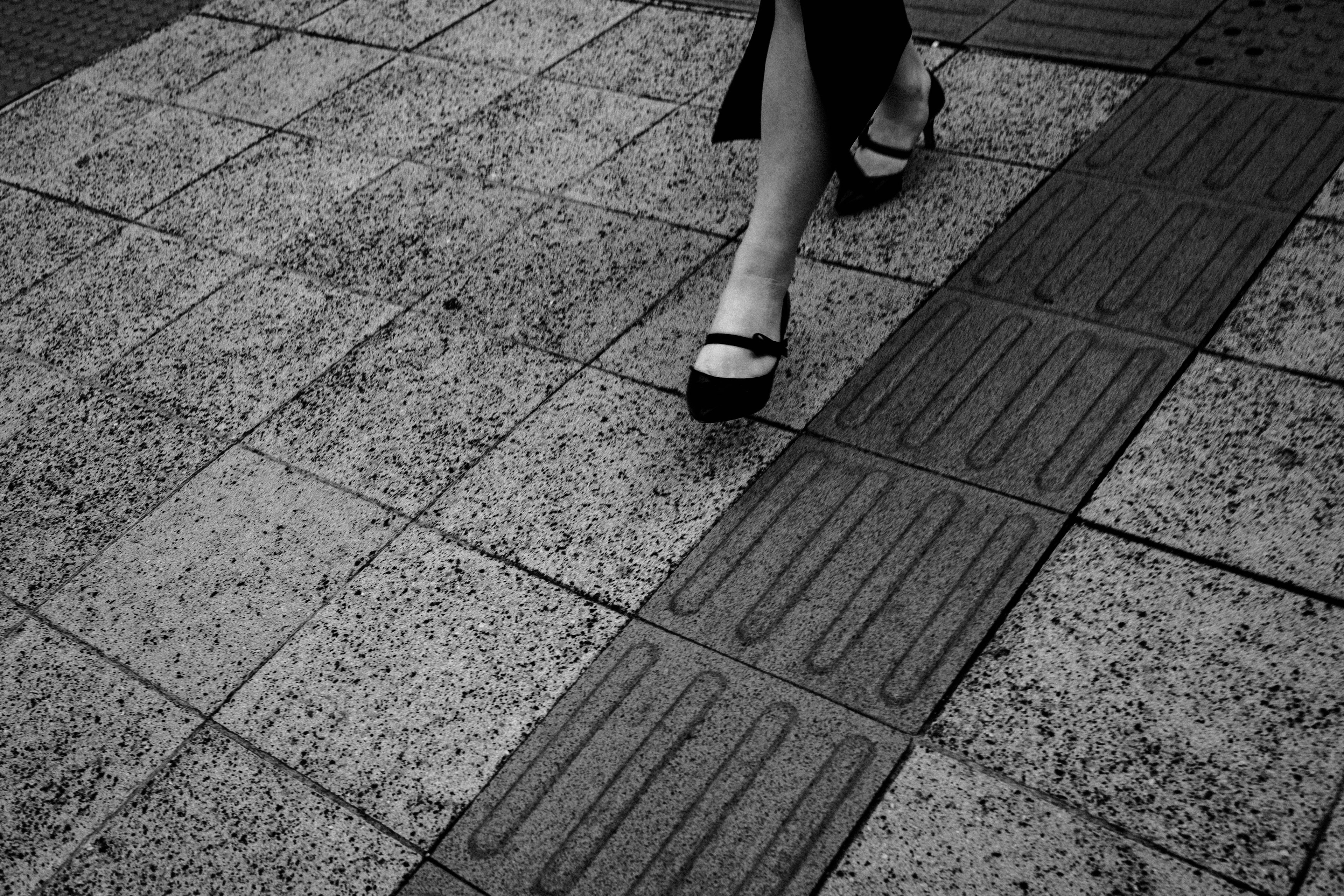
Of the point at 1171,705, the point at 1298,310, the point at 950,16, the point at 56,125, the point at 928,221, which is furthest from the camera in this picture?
→ the point at 56,125

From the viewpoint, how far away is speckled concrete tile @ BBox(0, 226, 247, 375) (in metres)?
2.91

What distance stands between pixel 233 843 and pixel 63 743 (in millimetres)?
439


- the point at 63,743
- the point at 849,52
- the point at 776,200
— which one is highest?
the point at 849,52

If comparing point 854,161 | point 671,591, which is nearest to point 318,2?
point 854,161

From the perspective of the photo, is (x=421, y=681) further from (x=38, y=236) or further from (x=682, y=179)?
(x=38, y=236)

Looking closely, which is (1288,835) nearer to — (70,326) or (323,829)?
(323,829)

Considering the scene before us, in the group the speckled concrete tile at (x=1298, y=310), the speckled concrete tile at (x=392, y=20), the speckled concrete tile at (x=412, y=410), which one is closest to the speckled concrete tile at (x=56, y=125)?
the speckled concrete tile at (x=392, y=20)

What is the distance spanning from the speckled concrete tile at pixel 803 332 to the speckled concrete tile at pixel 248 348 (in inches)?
27.7

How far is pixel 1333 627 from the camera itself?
176 cm

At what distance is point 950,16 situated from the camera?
359 centimetres

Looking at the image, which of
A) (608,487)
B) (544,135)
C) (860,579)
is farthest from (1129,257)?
(544,135)

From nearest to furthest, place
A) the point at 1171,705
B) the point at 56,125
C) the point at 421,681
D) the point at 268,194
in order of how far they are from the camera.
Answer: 1. the point at 1171,705
2. the point at 421,681
3. the point at 268,194
4. the point at 56,125

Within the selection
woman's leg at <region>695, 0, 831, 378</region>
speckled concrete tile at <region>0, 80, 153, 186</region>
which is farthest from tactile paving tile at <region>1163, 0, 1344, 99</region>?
speckled concrete tile at <region>0, 80, 153, 186</region>

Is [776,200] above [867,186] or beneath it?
above
